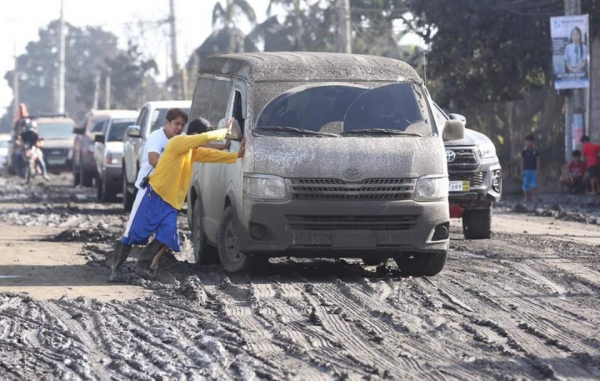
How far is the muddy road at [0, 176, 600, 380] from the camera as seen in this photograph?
7582 mm

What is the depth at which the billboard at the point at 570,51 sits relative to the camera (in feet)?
100

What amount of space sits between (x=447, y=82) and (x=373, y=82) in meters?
26.8

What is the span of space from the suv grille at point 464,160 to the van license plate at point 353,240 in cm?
437

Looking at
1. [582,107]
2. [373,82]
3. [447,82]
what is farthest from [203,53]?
[373,82]

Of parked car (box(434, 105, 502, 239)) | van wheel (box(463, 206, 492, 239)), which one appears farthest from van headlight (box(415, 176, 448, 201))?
van wheel (box(463, 206, 492, 239))

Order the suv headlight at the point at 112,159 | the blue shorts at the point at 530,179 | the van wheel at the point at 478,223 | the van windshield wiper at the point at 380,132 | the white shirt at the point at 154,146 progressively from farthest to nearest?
the blue shorts at the point at 530,179 → the suv headlight at the point at 112,159 → the van wheel at the point at 478,223 → the white shirt at the point at 154,146 → the van windshield wiper at the point at 380,132

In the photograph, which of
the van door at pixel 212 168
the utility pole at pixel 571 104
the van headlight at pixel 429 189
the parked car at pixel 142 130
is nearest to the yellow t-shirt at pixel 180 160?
the van door at pixel 212 168

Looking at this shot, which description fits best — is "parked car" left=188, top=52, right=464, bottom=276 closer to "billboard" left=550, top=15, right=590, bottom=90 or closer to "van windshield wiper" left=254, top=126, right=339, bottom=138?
"van windshield wiper" left=254, top=126, right=339, bottom=138

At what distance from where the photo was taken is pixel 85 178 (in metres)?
34.0

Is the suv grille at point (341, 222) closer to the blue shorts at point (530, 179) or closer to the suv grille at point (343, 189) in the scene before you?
the suv grille at point (343, 189)

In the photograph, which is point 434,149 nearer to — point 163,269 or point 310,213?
point 310,213

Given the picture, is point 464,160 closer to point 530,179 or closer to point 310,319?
point 310,319

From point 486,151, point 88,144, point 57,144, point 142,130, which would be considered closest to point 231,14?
point 57,144

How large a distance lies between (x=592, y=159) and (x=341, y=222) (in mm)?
19831
